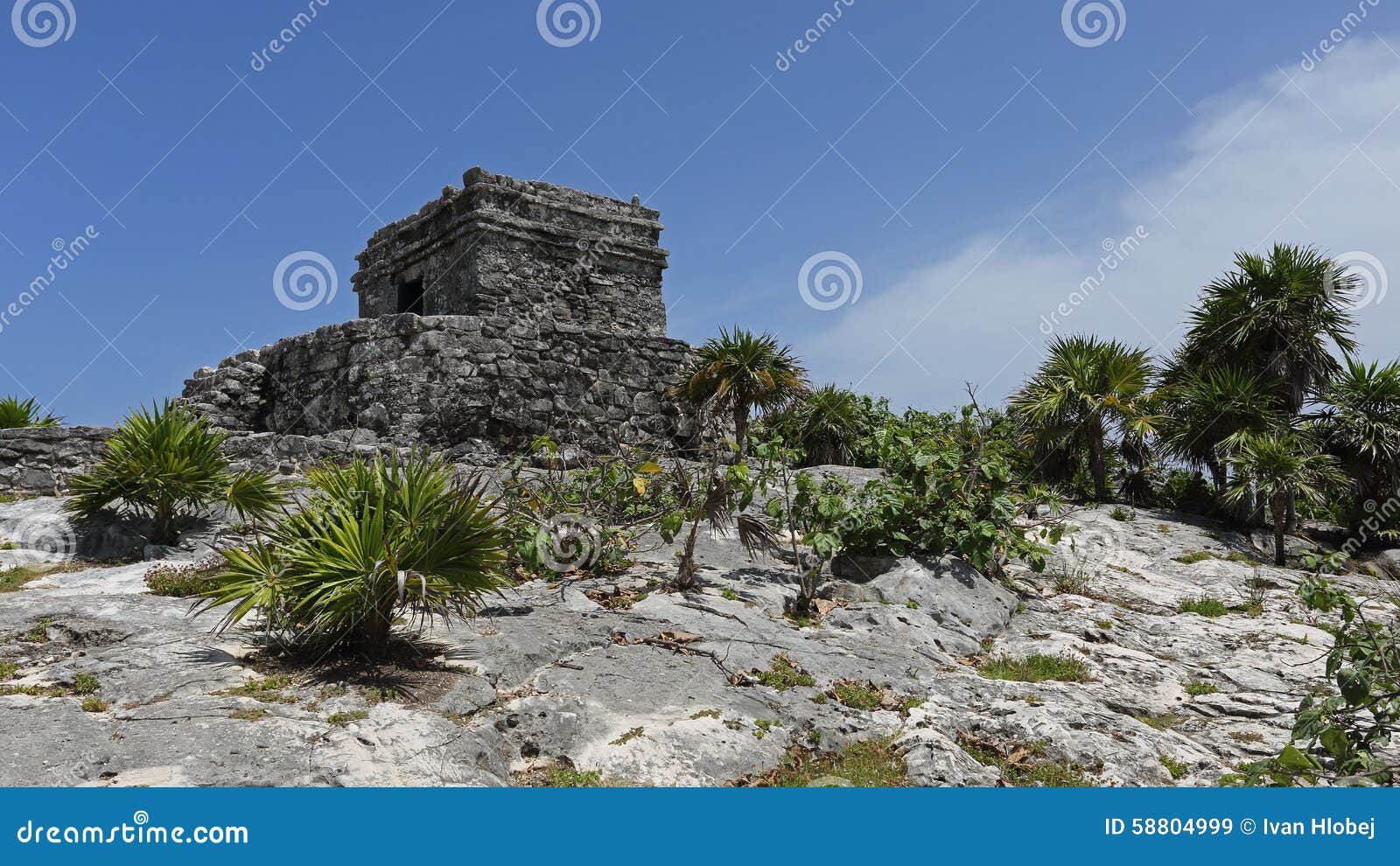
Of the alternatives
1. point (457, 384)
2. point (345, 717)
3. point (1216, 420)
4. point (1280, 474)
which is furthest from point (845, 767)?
point (1216, 420)

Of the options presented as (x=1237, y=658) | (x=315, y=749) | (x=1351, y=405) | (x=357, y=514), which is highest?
(x=1351, y=405)

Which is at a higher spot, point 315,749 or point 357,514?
point 357,514

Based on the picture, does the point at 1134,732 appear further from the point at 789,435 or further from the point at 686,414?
the point at 789,435

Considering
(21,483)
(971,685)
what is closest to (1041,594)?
(971,685)

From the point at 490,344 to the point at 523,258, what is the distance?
11.5ft

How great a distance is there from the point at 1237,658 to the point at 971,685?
2.75 metres

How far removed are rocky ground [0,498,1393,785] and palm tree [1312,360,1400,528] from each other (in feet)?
21.9

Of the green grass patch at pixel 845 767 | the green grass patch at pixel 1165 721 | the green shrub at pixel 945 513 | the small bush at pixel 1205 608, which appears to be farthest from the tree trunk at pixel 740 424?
the green grass patch at pixel 845 767

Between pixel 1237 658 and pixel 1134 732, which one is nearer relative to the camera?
pixel 1134 732

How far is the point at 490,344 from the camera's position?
11.2 metres

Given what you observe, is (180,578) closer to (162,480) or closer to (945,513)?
(162,480)

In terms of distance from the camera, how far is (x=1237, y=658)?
7668 millimetres

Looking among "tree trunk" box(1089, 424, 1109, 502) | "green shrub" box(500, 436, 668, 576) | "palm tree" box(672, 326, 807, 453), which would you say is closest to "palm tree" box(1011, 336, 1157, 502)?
"tree trunk" box(1089, 424, 1109, 502)

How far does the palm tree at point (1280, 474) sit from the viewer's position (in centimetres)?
1233
